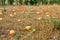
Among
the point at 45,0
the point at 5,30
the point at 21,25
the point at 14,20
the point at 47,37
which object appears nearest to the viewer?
the point at 47,37

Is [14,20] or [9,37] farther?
[14,20]

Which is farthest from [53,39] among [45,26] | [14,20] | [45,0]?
[45,0]

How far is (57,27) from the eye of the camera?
445 centimetres

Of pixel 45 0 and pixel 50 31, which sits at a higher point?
pixel 50 31

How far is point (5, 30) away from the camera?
172 inches

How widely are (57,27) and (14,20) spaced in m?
1.19

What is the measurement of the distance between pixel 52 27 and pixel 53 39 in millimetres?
297

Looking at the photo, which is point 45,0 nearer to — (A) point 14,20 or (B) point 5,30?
(A) point 14,20

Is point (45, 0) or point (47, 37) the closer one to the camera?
point (47, 37)

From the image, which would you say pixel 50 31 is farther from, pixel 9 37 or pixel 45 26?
pixel 9 37

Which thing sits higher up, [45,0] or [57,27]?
[57,27]

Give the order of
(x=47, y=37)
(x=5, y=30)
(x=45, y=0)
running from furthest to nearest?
(x=45, y=0) → (x=5, y=30) → (x=47, y=37)

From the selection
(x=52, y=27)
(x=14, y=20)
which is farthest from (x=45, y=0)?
(x=52, y=27)

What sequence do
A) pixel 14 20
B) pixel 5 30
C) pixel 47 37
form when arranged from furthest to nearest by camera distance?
pixel 14 20
pixel 5 30
pixel 47 37
